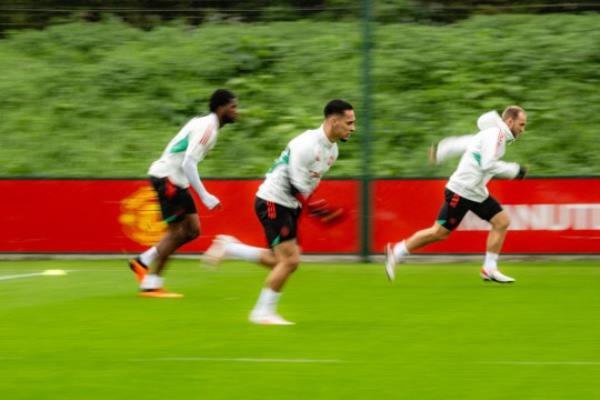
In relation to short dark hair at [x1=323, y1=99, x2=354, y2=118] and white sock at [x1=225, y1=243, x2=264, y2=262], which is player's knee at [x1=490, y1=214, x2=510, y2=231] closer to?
white sock at [x1=225, y1=243, x2=264, y2=262]

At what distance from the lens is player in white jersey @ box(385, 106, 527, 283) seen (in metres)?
12.6

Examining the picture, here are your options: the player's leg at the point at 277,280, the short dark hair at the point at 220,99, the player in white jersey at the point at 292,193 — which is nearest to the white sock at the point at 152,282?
the short dark hair at the point at 220,99

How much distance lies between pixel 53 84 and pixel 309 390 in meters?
12.7

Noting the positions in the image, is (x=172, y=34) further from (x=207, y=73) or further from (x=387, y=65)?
(x=387, y=65)

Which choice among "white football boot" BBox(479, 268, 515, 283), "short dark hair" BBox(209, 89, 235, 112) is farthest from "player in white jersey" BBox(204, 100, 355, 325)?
"white football boot" BBox(479, 268, 515, 283)

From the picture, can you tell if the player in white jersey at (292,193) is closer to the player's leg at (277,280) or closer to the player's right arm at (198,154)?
the player's leg at (277,280)

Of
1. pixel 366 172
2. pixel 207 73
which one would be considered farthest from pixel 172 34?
pixel 366 172

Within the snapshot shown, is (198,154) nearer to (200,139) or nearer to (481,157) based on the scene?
(200,139)

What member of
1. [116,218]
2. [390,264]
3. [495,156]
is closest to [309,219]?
[390,264]

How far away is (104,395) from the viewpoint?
275 inches

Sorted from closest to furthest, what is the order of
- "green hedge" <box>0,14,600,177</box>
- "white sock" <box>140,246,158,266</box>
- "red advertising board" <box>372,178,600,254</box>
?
"white sock" <box>140,246,158,266</box>
"red advertising board" <box>372,178,600,254</box>
"green hedge" <box>0,14,600,177</box>

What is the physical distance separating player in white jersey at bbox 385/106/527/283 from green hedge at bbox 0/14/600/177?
10.1 ft

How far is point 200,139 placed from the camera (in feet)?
36.2

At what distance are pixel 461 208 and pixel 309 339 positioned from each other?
14.3 ft
